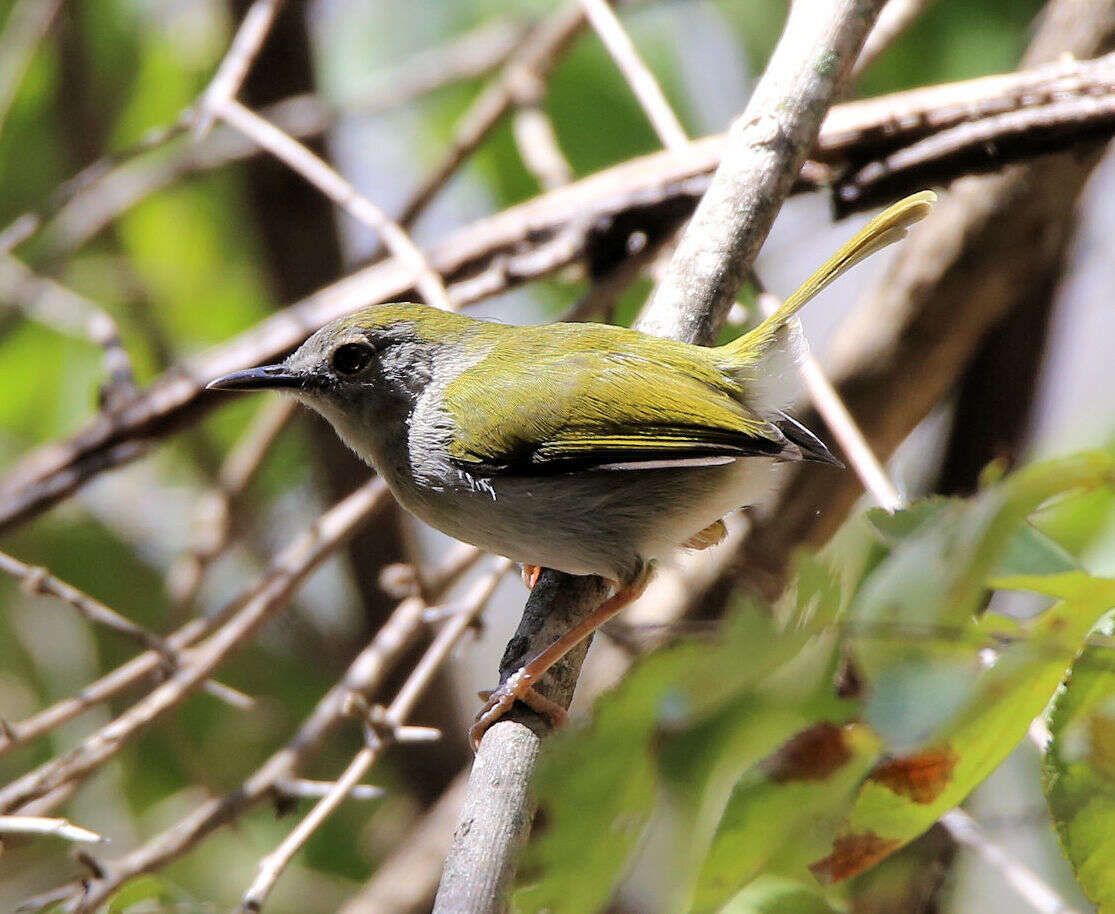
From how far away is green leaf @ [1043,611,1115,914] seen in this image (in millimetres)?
1229

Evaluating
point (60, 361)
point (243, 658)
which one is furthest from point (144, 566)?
point (60, 361)

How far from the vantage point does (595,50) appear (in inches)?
179

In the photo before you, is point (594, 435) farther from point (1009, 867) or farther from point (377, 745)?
point (1009, 867)

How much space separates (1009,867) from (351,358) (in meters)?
1.86

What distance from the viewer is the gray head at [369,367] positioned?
117 inches

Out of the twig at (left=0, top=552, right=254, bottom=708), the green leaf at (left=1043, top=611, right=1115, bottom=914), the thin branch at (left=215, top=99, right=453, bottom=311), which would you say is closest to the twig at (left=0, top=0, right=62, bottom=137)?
the thin branch at (left=215, top=99, right=453, bottom=311)

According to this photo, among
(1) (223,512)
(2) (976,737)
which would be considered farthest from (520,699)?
(1) (223,512)

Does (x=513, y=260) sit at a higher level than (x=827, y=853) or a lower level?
higher

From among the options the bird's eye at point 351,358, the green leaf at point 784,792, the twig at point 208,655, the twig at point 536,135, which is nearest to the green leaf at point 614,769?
the green leaf at point 784,792

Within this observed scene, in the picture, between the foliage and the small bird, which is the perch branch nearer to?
the small bird

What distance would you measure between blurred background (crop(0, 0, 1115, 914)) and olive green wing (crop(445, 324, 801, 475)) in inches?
48.9

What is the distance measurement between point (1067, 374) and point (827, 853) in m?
4.00

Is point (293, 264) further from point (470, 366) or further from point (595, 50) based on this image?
point (470, 366)

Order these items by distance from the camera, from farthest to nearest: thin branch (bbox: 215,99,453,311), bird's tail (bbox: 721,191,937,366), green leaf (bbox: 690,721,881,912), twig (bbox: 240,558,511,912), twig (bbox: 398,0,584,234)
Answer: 1. twig (bbox: 398,0,584,234)
2. thin branch (bbox: 215,99,453,311)
3. bird's tail (bbox: 721,191,937,366)
4. twig (bbox: 240,558,511,912)
5. green leaf (bbox: 690,721,881,912)
